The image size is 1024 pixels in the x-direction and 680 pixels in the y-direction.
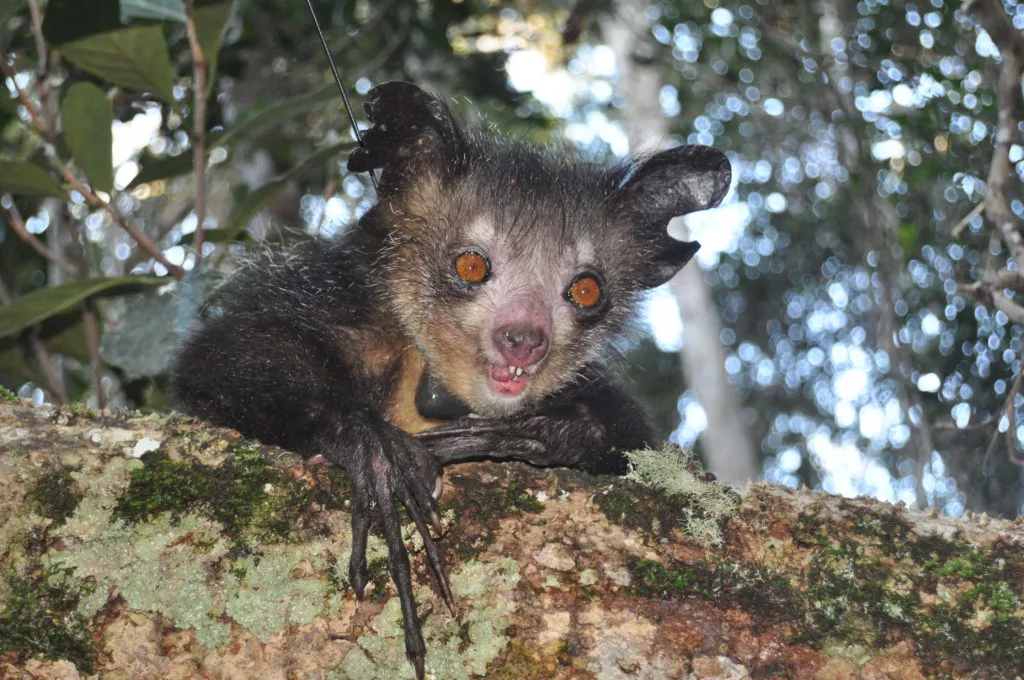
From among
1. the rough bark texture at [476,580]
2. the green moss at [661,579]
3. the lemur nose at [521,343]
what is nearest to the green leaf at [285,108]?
the lemur nose at [521,343]

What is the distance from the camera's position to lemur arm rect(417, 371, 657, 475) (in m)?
2.87

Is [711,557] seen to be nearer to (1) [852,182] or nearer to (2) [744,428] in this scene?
(1) [852,182]

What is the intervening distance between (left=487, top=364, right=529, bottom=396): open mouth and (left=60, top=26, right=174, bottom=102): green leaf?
7.12ft

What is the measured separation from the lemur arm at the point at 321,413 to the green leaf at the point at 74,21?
1.60 metres

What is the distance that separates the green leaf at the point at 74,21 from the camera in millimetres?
4020

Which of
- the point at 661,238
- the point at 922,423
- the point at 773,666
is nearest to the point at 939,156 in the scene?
the point at 922,423

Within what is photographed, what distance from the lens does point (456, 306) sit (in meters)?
3.56

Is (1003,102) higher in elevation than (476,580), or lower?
higher

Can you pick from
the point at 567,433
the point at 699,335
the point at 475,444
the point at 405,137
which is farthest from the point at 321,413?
the point at 699,335

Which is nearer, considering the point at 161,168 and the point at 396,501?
the point at 396,501

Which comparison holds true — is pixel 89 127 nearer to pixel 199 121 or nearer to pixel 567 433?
pixel 199 121

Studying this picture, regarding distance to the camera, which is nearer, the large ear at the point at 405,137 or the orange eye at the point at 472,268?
the large ear at the point at 405,137

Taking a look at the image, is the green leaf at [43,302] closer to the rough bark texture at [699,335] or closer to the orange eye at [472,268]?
the orange eye at [472,268]

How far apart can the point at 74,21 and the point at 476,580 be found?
3.29 meters
